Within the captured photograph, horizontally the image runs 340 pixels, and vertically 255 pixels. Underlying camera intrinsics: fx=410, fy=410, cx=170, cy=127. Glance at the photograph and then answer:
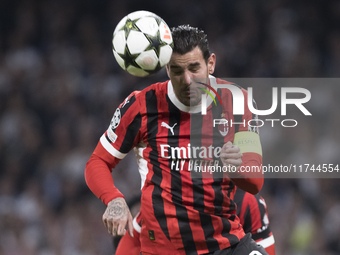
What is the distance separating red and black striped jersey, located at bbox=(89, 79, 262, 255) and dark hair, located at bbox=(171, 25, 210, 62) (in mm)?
278

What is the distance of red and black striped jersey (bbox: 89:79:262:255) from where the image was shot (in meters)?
2.47

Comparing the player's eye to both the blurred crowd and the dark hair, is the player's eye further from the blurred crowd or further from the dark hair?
the blurred crowd

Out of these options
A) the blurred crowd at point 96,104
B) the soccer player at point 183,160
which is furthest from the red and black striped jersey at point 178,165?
the blurred crowd at point 96,104

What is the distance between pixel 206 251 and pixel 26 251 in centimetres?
413

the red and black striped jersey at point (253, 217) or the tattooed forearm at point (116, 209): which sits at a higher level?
the tattooed forearm at point (116, 209)

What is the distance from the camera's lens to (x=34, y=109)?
680cm

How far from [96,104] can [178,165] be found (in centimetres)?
456

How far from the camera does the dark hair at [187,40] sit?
2.54 meters

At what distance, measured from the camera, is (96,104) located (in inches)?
270

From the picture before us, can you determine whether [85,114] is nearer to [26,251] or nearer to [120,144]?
[26,251]

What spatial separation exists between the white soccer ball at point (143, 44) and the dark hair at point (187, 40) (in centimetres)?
10

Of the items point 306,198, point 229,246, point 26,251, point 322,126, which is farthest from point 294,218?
point 26,251

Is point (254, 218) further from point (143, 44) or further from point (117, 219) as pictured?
point (143, 44)

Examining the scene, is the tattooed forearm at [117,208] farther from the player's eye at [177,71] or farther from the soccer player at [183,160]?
the player's eye at [177,71]
